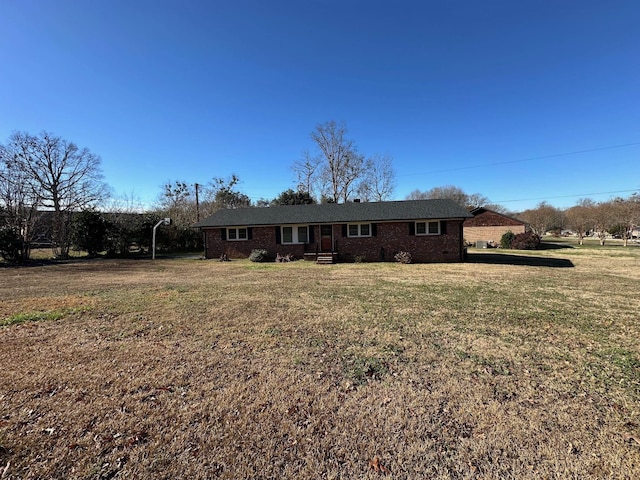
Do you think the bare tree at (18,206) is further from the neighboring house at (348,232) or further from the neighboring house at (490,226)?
the neighboring house at (490,226)

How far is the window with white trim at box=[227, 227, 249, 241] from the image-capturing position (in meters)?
19.4

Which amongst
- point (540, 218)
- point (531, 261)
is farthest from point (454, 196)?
point (531, 261)

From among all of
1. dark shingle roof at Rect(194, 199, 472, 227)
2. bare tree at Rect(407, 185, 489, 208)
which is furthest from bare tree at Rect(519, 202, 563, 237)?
dark shingle roof at Rect(194, 199, 472, 227)

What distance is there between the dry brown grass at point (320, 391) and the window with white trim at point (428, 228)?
1016 centimetres

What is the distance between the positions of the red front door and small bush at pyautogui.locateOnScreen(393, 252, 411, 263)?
4062 mm

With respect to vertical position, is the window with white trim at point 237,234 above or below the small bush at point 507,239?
above

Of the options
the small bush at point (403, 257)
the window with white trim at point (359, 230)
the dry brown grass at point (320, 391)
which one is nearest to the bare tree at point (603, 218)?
the small bush at point (403, 257)

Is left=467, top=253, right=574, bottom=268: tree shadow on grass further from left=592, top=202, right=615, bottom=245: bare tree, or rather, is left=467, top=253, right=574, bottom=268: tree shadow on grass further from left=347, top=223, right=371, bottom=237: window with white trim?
left=592, top=202, right=615, bottom=245: bare tree

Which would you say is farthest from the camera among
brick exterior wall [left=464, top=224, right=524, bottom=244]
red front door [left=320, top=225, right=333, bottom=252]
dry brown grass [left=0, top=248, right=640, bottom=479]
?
brick exterior wall [left=464, top=224, right=524, bottom=244]

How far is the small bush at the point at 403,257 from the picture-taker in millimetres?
16205

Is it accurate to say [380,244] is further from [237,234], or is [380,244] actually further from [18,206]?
[18,206]

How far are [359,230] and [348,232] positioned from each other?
26.9 inches

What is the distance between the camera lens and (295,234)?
1873 cm

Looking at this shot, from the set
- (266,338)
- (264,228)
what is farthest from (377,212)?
(266,338)
